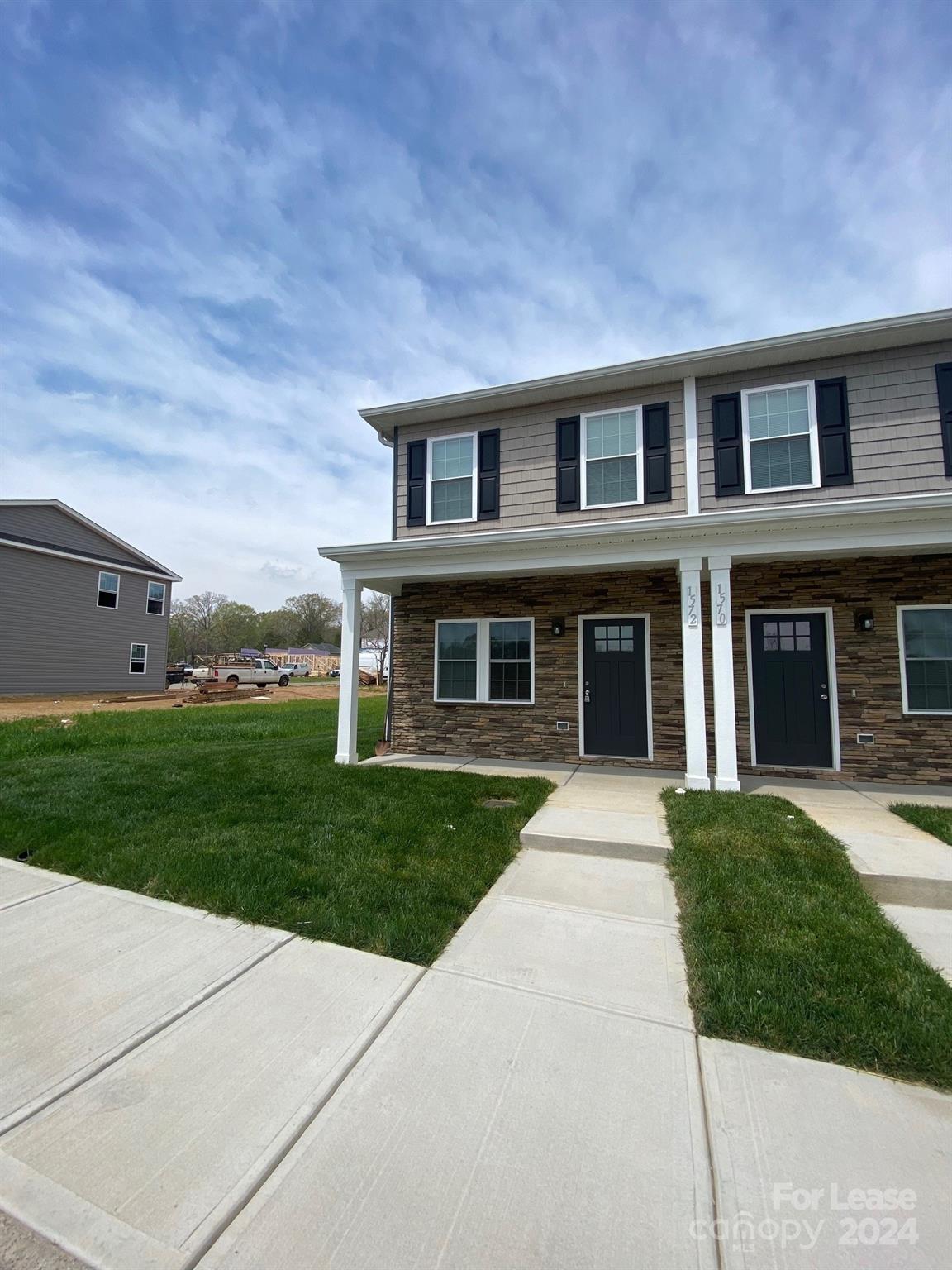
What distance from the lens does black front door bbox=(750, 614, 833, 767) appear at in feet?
23.1

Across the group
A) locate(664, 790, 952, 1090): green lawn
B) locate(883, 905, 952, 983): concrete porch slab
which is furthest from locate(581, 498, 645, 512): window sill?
locate(883, 905, 952, 983): concrete porch slab

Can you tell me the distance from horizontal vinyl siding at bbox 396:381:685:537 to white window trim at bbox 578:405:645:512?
5cm

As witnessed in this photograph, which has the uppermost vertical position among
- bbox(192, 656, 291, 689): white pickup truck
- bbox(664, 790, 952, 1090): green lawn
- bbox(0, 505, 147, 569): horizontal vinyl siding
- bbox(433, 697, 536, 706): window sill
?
bbox(0, 505, 147, 569): horizontal vinyl siding

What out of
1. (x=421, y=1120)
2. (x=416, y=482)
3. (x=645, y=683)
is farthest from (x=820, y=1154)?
(x=416, y=482)

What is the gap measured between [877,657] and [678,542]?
294cm

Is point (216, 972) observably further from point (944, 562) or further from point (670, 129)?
point (670, 129)

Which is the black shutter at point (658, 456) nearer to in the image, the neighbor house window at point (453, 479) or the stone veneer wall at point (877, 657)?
the stone veneer wall at point (877, 657)

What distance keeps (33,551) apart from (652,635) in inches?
811

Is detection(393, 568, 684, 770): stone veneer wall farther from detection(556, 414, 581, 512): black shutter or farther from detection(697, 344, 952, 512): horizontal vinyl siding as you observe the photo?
detection(697, 344, 952, 512): horizontal vinyl siding

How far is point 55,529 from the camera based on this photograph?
1964cm

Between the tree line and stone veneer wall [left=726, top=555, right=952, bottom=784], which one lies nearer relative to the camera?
stone veneer wall [left=726, top=555, right=952, bottom=784]

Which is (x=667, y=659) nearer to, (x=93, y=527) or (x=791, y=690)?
(x=791, y=690)

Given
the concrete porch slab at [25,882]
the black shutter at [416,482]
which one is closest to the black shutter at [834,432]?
the black shutter at [416,482]

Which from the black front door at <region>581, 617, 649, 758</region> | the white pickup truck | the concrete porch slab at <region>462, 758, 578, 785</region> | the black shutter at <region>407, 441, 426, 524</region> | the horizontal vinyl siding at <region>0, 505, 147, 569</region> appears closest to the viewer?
the concrete porch slab at <region>462, 758, 578, 785</region>
